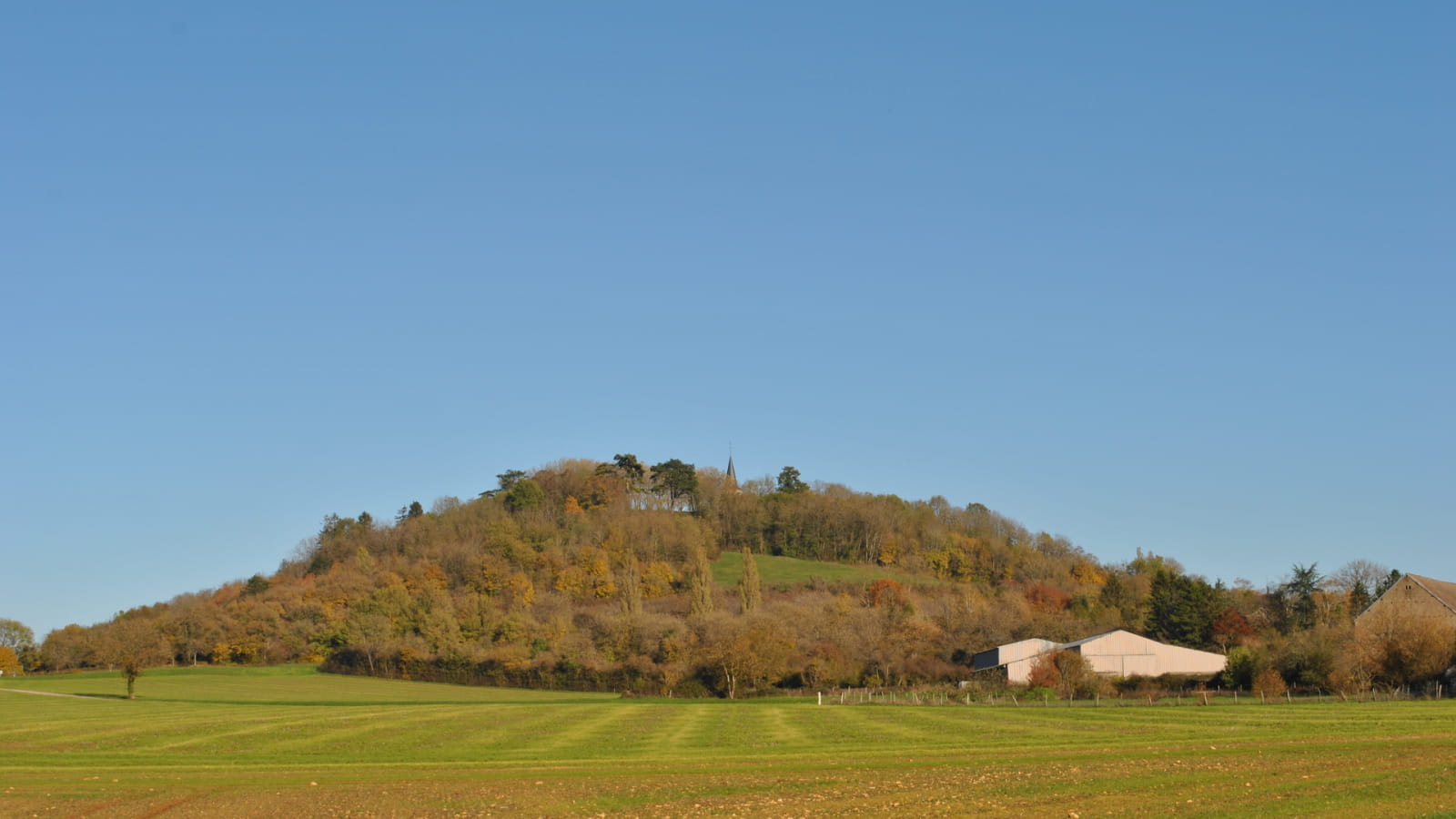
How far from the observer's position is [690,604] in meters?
132

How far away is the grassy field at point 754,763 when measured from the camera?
900 inches

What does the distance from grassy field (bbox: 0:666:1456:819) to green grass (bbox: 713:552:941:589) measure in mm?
107586

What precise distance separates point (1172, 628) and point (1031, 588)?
47.3 metres

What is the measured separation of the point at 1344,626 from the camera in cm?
7775

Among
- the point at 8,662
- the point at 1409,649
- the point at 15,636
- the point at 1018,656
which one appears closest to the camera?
the point at 1409,649

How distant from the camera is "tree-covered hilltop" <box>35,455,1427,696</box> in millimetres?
103812

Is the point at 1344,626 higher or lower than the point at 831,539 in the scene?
lower

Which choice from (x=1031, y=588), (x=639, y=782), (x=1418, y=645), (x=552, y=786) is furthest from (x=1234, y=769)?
(x=1031, y=588)

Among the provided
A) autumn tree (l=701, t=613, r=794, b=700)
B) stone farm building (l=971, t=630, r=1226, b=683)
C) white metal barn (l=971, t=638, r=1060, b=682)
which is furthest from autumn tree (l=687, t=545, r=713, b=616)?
stone farm building (l=971, t=630, r=1226, b=683)

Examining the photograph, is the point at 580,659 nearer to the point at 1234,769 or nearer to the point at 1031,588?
the point at 1031,588

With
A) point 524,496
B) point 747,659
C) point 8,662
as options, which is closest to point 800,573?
point 524,496

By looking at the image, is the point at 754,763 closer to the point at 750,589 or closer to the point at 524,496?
the point at 750,589

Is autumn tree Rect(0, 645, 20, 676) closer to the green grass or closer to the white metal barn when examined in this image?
the green grass

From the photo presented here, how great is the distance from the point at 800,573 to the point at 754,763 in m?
143
